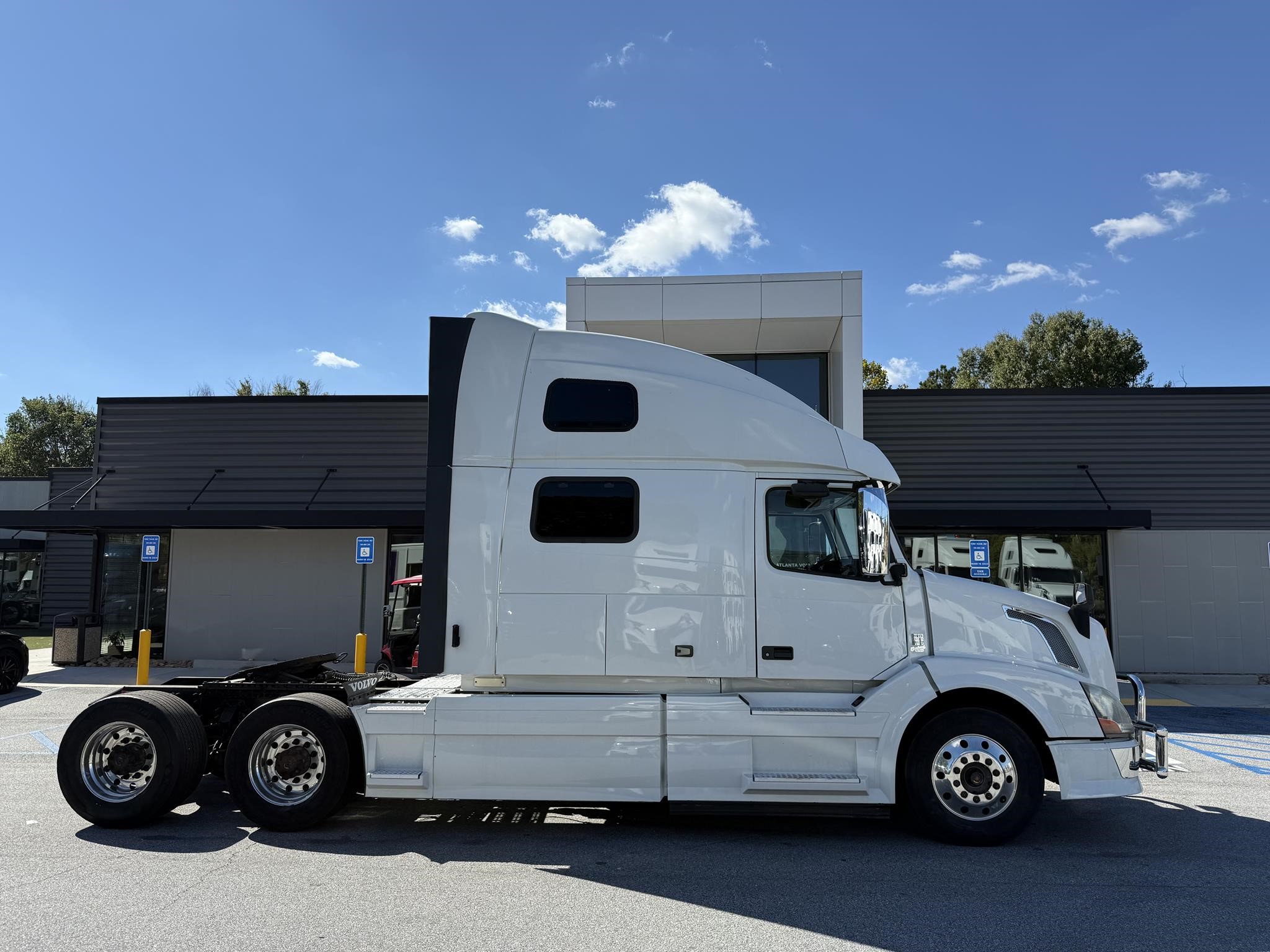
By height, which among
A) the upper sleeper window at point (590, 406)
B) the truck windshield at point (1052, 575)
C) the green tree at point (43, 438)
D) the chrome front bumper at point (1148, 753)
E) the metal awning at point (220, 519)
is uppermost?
the green tree at point (43, 438)

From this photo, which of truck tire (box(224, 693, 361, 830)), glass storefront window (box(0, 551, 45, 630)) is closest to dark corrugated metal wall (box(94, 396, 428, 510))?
truck tire (box(224, 693, 361, 830))

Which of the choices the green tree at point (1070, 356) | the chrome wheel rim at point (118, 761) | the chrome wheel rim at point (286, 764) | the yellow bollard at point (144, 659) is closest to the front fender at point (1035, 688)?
the chrome wheel rim at point (286, 764)

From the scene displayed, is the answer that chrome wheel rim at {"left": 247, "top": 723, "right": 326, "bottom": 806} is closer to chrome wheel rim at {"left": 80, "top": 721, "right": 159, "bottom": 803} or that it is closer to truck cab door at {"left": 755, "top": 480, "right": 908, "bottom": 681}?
chrome wheel rim at {"left": 80, "top": 721, "right": 159, "bottom": 803}

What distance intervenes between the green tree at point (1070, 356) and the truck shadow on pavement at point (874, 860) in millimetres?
38109

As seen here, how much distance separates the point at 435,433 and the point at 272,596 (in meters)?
12.8

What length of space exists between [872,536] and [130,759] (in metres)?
5.84

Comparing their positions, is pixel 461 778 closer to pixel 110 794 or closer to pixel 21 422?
pixel 110 794

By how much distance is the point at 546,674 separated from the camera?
237 inches

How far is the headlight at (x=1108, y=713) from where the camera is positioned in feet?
19.2

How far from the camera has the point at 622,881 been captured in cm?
Result: 516

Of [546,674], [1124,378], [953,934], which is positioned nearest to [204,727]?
[546,674]

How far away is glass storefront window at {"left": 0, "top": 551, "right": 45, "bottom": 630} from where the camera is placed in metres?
27.9

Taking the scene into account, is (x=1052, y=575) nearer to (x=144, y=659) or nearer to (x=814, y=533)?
(x=814, y=533)

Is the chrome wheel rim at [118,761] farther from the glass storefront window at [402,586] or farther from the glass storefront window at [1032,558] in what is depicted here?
the glass storefront window at [1032,558]
